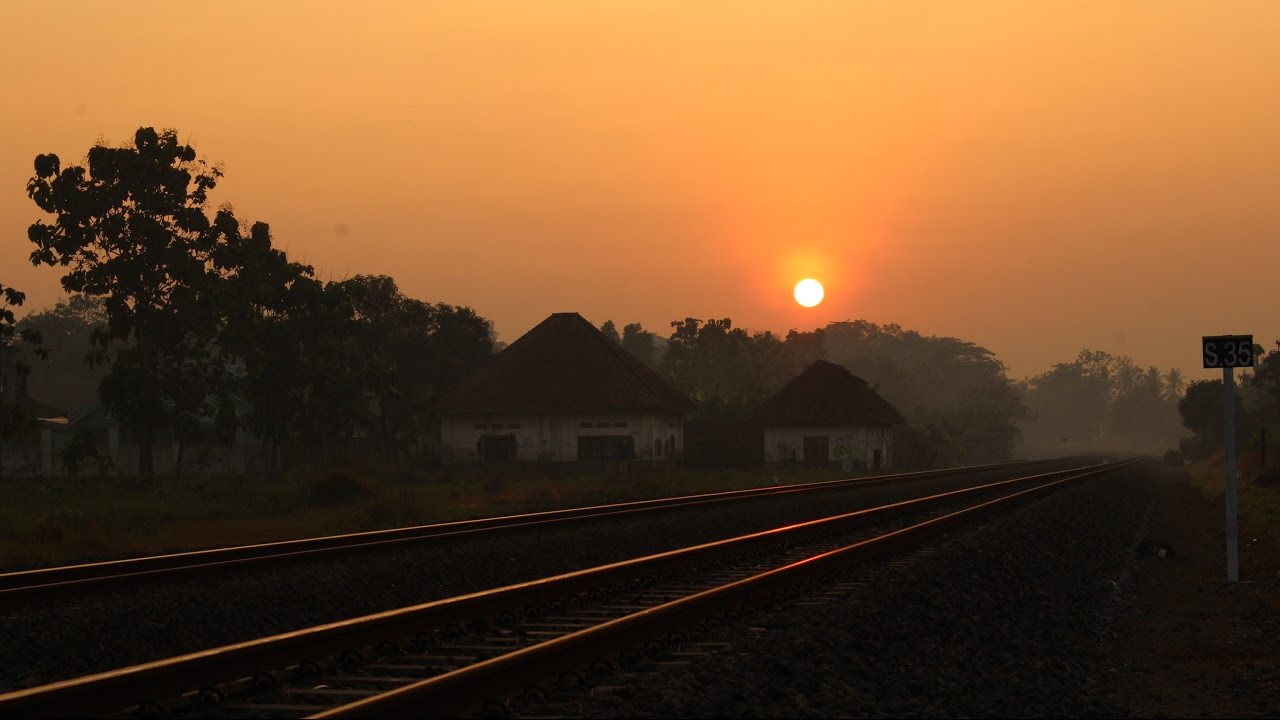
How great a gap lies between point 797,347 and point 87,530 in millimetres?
134808

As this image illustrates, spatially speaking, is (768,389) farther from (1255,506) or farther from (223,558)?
(223,558)

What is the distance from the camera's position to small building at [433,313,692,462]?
58.8 m

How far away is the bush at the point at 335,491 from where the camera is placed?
30922 millimetres

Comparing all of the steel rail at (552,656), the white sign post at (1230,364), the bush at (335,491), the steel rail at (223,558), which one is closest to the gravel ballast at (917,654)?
the steel rail at (552,656)

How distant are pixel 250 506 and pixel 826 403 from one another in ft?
140

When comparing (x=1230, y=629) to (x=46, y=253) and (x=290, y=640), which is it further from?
(x=46, y=253)

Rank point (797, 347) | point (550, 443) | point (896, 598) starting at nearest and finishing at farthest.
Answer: point (896, 598), point (550, 443), point (797, 347)

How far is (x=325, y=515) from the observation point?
27328 millimetres

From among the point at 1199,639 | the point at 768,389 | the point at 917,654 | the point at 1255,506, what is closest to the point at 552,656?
the point at 917,654

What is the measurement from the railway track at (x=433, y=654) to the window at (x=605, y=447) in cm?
4487

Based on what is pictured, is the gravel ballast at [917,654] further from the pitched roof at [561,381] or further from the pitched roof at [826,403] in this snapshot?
the pitched roof at [826,403]

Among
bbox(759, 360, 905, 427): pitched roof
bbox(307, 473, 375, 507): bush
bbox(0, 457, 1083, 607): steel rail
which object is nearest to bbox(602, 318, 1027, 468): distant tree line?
bbox(759, 360, 905, 427): pitched roof

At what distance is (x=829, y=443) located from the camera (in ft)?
216

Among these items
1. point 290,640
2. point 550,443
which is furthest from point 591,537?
point 550,443
